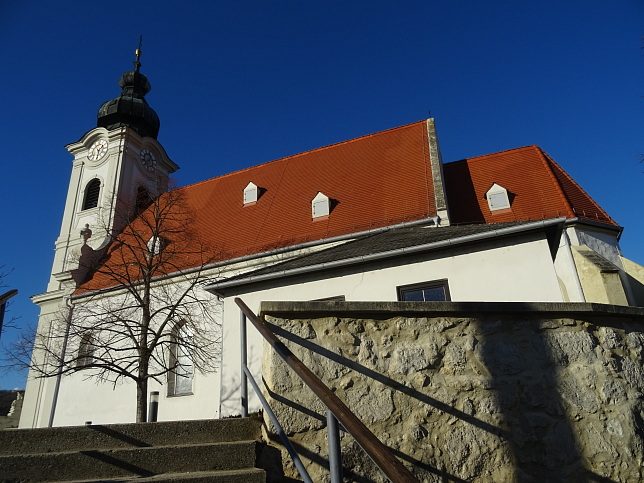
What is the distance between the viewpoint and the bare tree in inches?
486

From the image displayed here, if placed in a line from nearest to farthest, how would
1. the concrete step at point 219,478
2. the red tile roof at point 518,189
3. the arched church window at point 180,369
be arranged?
1. the concrete step at point 219,478
2. the red tile roof at point 518,189
3. the arched church window at point 180,369

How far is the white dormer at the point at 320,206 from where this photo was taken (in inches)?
583

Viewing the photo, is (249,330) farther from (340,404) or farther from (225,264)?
(340,404)

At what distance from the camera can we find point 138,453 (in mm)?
3145

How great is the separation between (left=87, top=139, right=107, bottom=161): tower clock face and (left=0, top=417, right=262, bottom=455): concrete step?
70.8ft

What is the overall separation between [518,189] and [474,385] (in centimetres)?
1302

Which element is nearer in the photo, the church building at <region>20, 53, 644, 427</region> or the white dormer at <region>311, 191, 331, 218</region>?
the church building at <region>20, 53, 644, 427</region>

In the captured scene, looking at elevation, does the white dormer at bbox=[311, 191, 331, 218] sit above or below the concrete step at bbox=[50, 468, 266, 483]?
above

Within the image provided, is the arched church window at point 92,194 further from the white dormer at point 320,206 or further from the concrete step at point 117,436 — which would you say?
the concrete step at point 117,436

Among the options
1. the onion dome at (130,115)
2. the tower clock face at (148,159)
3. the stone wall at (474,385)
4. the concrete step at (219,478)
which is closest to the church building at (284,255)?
the tower clock face at (148,159)

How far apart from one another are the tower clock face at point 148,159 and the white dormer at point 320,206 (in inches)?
467

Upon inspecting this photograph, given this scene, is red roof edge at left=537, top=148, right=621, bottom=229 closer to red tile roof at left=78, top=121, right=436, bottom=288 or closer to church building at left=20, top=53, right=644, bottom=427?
church building at left=20, top=53, right=644, bottom=427

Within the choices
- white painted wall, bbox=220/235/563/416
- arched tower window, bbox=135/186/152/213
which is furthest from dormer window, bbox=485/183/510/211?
arched tower window, bbox=135/186/152/213

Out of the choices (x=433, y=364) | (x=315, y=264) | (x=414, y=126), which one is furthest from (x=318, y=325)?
(x=414, y=126)
